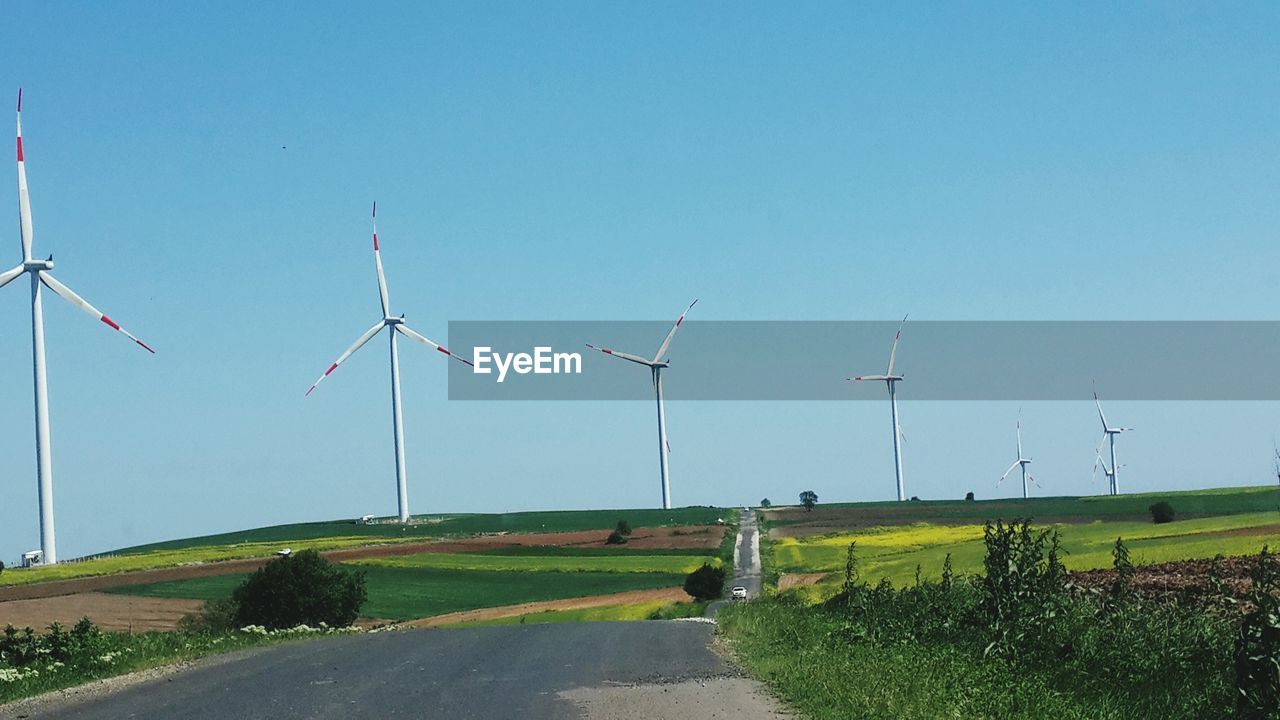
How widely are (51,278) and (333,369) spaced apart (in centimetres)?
2463

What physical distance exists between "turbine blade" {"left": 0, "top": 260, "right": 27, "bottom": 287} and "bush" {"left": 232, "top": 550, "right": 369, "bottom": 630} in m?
67.4

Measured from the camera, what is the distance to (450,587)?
293ft

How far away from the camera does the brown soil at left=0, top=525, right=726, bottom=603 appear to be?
318 ft

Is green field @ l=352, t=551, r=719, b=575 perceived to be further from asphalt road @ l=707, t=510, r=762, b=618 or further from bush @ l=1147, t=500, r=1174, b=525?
bush @ l=1147, t=500, r=1174, b=525

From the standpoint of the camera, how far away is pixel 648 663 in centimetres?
2889

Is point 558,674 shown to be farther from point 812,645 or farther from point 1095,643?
point 1095,643

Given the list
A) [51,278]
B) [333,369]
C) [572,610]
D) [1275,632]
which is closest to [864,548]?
[572,610]

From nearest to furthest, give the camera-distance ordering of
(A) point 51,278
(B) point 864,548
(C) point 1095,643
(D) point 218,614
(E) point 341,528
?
(C) point 1095,643, (D) point 218,614, (B) point 864,548, (A) point 51,278, (E) point 341,528

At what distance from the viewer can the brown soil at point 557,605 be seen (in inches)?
2493

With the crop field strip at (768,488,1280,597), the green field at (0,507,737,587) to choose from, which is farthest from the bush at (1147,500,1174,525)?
the green field at (0,507,737,587)

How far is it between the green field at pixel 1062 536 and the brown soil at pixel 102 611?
33712 mm

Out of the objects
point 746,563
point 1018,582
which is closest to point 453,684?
point 1018,582

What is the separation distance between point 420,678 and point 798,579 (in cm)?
5356

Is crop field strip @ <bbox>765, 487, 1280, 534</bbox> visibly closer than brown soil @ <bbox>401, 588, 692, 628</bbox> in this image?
No
